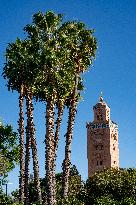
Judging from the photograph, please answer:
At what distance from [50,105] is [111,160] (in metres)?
62.8

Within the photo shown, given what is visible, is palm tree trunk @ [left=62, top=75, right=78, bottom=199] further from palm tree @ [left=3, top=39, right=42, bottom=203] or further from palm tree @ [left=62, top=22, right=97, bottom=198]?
palm tree @ [left=3, top=39, right=42, bottom=203]

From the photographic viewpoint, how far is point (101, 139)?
96.9 metres

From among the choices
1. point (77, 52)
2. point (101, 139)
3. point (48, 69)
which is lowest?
point (48, 69)

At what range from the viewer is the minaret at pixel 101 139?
94.5 meters

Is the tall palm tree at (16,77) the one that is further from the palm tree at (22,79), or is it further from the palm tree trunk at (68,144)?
the palm tree trunk at (68,144)

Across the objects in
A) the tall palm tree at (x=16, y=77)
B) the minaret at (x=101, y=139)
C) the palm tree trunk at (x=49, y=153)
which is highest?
the minaret at (x=101, y=139)

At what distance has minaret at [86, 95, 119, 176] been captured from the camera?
9450 centimetres

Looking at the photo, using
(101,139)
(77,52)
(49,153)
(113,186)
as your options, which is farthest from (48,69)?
(101,139)

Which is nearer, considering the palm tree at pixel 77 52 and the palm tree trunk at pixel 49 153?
the palm tree trunk at pixel 49 153

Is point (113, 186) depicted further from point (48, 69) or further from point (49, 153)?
point (48, 69)

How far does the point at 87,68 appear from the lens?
37250 millimetres

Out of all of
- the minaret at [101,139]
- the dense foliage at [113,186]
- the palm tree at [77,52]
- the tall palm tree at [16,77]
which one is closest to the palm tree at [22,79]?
the tall palm tree at [16,77]

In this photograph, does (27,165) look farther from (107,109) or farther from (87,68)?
(107,109)

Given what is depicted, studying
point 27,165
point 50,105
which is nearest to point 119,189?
point 27,165
